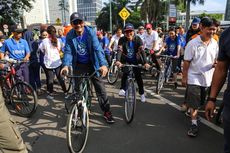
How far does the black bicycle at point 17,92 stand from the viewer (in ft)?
18.3

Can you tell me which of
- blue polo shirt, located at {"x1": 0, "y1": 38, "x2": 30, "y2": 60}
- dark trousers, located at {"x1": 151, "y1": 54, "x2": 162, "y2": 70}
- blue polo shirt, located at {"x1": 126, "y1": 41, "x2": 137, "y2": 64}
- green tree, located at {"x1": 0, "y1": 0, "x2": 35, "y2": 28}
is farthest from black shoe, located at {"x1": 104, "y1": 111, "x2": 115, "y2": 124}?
green tree, located at {"x1": 0, "y1": 0, "x2": 35, "y2": 28}

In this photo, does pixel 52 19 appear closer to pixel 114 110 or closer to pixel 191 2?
pixel 191 2

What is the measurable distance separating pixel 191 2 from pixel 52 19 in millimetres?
82757

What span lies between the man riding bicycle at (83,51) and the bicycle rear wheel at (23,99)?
3.90ft

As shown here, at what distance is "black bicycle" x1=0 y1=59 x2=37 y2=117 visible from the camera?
557cm

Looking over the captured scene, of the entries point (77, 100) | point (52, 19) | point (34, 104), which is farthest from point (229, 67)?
point (52, 19)

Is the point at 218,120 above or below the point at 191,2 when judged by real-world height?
below

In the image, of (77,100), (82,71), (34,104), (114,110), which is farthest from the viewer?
(114,110)

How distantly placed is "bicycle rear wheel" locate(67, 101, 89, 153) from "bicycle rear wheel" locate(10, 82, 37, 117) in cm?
185

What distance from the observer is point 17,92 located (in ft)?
18.7

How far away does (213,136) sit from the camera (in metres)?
4.53

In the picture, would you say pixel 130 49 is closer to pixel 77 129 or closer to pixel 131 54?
pixel 131 54

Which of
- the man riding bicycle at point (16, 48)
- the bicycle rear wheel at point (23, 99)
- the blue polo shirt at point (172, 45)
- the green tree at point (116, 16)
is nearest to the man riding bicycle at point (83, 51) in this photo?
the bicycle rear wheel at point (23, 99)

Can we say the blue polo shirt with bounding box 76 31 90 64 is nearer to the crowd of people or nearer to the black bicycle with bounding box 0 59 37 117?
the crowd of people
